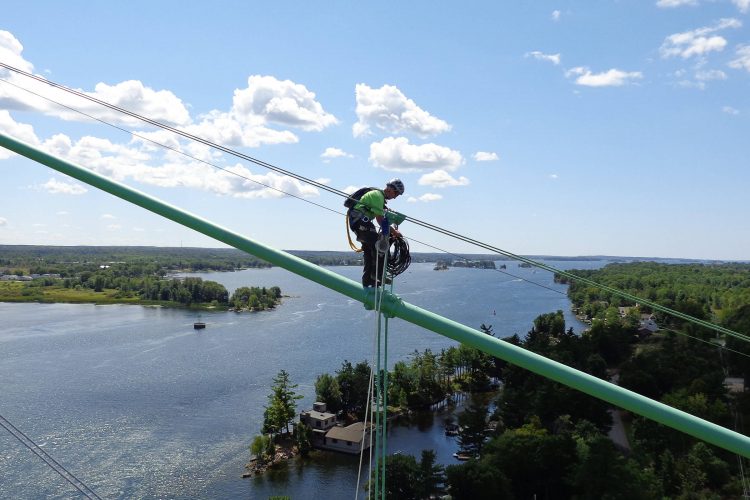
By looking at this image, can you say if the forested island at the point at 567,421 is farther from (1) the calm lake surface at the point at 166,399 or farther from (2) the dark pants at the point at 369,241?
(2) the dark pants at the point at 369,241

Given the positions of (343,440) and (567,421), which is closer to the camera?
(567,421)

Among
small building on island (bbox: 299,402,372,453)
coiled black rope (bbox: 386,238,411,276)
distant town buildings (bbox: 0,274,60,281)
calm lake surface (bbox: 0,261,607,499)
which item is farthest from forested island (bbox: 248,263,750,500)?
distant town buildings (bbox: 0,274,60,281)

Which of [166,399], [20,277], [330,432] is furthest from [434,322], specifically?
[20,277]

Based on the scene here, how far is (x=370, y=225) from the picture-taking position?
3629mm

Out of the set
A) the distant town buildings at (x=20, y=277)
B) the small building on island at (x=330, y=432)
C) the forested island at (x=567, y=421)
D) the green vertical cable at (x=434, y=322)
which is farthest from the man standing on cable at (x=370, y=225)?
the distant town buildings at (x=20, y=277)

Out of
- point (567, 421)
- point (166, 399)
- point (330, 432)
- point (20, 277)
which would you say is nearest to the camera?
point (567, 421)

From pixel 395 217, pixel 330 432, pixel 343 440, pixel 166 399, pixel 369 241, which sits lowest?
pixel 343 440

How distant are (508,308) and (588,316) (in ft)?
25.8

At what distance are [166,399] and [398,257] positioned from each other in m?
20.6

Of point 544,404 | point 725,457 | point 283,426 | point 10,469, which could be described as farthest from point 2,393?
point 725,457

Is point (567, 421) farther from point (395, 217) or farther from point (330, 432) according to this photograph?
point (395, 217)

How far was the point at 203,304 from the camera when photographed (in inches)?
2131

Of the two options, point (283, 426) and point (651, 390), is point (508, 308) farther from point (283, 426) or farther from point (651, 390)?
point (283, 426)

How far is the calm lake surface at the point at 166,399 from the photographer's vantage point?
615 inches
